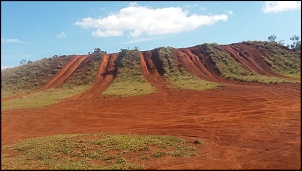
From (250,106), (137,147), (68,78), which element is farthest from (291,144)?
(68,78)

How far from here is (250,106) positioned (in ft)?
64.8

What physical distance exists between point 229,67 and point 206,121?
20.1 metres

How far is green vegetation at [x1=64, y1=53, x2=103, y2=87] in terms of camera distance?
1436 inches

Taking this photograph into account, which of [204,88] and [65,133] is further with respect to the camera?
[204,88]

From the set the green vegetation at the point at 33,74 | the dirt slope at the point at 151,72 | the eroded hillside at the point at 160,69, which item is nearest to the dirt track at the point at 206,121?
the eroded hillside at the point at 160,69

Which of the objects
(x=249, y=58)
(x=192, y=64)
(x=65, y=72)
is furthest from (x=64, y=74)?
(x=249, y=58)

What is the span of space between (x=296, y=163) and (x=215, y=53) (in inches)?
1290

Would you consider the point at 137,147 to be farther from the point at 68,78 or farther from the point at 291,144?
the point at 68,78

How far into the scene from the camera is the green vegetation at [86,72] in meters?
36.5

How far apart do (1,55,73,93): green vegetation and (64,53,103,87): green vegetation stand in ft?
8.96

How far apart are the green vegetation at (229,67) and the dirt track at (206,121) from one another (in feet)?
5.94

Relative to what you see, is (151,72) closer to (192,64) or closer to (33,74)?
(192,64)

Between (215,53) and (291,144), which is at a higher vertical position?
(215,53)

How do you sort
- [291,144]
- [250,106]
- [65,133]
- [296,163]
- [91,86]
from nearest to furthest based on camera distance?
[296,163]
[291,144]
[65,133]
[250,106]
[91,86]
